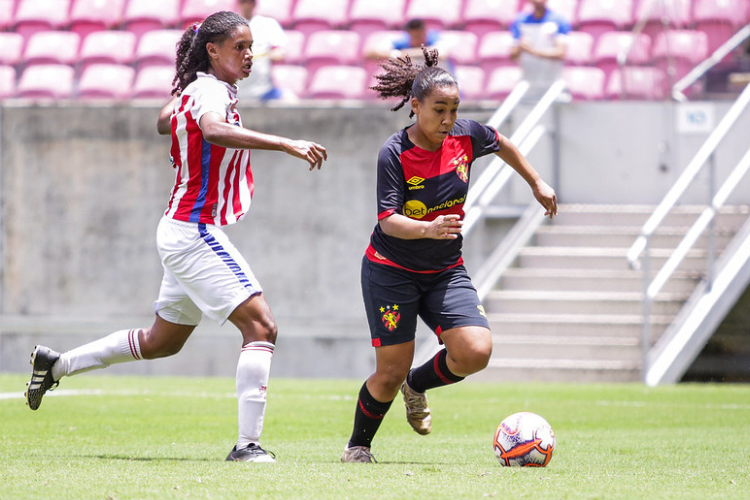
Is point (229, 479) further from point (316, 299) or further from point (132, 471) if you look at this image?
point (316, 299)

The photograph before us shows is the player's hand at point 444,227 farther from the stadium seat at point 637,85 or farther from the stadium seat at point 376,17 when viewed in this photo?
the stadium seat at point 376,17

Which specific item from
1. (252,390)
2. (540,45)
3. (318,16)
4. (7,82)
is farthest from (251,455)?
(318,16)

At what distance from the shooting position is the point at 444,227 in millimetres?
5656

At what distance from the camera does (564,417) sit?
9.07 metres

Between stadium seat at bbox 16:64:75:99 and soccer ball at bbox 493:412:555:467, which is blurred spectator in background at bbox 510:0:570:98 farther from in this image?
soccer ball at bbox 493:412:555:467

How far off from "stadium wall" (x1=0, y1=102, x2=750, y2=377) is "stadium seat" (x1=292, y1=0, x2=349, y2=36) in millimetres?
2490

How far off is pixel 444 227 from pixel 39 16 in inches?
522

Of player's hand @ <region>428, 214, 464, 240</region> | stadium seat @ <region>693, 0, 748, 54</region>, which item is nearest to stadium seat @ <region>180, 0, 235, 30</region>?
stadium seat @ <region>693, 0, 748, 54</region>

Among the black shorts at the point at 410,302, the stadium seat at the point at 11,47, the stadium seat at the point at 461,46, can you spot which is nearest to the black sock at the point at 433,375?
the black shorts at the point at 410,302

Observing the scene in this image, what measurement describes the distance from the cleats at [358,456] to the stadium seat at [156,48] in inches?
410

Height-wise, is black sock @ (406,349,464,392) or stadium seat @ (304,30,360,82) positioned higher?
stadium seat @ (304,30,360,82)

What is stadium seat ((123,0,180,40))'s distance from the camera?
17094 millimetres

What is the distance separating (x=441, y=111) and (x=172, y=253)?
1606 mm

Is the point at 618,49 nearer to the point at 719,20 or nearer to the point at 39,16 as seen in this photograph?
the point at 719,20
